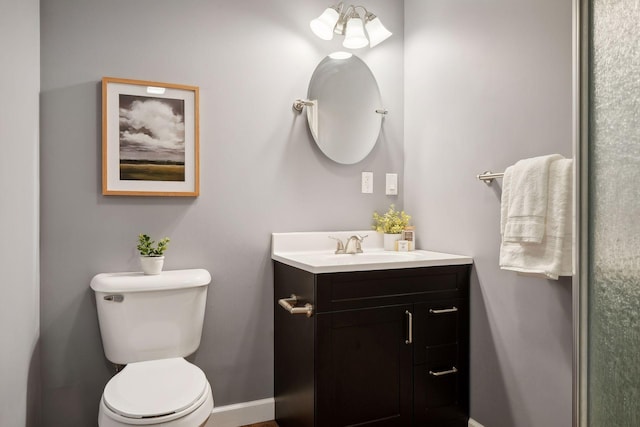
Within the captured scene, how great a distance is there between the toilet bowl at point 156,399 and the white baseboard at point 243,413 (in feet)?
1.81

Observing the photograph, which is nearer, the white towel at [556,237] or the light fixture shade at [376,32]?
the white towel at [556,237]

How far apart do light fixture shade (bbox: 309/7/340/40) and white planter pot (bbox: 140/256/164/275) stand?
1398 millimetres

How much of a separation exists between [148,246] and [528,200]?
1564 millimetres

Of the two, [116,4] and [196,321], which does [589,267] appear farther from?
[116,4]

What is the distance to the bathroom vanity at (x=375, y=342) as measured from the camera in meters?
1.62

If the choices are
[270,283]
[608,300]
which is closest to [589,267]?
[608,300]

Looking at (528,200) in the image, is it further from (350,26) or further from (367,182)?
(350,26)

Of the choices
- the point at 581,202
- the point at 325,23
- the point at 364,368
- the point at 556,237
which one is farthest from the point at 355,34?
the point at 364,368

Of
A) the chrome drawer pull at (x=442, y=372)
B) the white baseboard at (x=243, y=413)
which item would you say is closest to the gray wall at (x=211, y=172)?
the white baseboard at (x=243, y=413)

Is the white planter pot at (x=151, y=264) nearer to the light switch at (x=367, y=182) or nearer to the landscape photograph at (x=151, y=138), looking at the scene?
the landscape photograph at (x=151, y=138)

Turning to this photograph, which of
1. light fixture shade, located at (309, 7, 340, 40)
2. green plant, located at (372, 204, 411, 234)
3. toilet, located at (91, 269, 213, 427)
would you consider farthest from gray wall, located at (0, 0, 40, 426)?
green plant, located at (372, 204, 411, 234)

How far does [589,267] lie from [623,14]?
1.94ft

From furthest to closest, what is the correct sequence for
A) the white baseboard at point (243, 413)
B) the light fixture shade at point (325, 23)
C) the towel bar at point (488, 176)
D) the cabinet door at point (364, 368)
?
the light fixture shade at point (325, 23)
the white baseboard at point (243, 413)
the towel bar at point (488, 176)
the cabinet door at point (364, 368)

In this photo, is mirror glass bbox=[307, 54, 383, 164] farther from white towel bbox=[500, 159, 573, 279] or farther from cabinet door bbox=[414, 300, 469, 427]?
white towel bbox=[500, 159, 573, 279]
